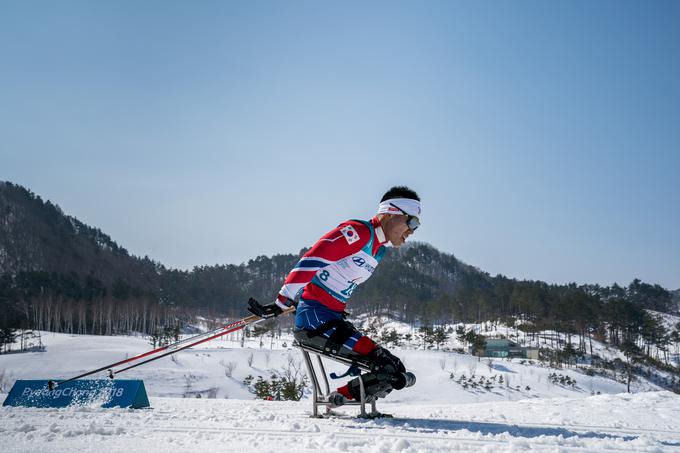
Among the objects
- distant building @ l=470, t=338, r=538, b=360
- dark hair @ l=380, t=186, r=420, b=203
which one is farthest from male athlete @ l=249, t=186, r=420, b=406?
distant building @ l=470, t=338, r=538, b=360

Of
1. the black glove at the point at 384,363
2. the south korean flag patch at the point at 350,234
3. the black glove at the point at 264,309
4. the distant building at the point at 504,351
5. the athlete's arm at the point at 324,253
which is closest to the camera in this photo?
the black glove at the point at 384,363

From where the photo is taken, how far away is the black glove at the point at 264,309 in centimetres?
397

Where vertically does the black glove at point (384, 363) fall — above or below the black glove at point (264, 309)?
below

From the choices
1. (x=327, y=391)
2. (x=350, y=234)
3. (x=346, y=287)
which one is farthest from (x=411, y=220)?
(x=327, y=391)

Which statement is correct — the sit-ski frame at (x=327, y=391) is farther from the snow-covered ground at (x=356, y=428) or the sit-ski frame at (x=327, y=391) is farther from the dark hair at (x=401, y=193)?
the dark hair at (x=401, y=193)

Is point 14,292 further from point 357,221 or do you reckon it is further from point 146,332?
point 357,221

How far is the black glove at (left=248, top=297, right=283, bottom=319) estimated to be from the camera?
397cm

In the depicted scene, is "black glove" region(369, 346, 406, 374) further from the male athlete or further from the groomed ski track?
the groomed ski track

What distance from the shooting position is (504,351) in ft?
253

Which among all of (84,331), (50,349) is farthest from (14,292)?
(50,349)

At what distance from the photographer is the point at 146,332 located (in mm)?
99562

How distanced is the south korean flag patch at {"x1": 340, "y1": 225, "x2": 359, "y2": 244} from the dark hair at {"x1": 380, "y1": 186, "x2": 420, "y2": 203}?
A: 1.70 ft

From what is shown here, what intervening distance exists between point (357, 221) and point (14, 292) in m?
99.2

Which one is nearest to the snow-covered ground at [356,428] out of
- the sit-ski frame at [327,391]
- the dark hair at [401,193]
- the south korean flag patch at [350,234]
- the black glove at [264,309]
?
the sit-ski frame at [327,391]
